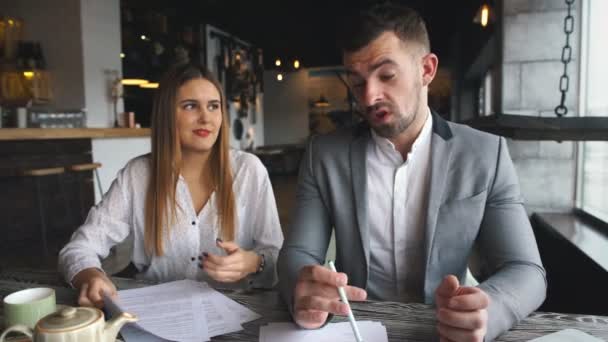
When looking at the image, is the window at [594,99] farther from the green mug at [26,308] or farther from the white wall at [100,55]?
the white wall at [100,55]

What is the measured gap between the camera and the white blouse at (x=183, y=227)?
1.71 m

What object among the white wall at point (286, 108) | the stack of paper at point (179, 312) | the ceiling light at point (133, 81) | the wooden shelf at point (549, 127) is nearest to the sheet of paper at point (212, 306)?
the stack of paper at point (179, 312)

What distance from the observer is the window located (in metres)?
2.59

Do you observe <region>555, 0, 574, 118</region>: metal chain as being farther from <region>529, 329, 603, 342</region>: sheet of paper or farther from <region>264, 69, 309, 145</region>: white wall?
<region>264, 69, 309, 145</region>: white wall

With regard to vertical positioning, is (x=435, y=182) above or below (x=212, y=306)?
above

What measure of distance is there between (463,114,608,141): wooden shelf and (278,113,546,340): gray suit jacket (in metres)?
0.63

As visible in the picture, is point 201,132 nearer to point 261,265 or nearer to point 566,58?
point 261,265

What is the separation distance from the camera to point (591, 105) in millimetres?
2793

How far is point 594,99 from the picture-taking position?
2746mm

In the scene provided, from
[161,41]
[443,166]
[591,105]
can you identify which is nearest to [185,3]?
[161,41]

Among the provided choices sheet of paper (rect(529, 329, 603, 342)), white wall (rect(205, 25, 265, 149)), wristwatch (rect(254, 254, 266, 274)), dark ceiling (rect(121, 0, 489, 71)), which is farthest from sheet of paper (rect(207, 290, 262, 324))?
white wall (rect(205, 25, 265, 149))

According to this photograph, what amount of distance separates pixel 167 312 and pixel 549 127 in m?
1.78

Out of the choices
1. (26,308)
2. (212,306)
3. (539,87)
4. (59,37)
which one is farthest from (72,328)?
(59,37)

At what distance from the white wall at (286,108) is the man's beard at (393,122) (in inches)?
549
